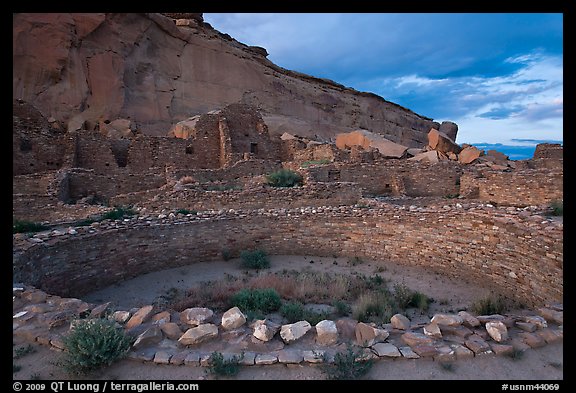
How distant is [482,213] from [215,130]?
1594 centimetres

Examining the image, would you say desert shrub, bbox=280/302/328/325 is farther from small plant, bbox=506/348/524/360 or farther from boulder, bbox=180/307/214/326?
small plant, bbox=506/348/524/360

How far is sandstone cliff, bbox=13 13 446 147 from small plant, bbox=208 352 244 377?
22.2m

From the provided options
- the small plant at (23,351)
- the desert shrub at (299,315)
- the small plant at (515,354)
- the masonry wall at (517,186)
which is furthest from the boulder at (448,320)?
the masonry wall at (517,186)

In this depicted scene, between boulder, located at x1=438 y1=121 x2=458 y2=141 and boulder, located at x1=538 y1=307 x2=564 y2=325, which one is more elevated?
boulder, located at x1=438 y1=121 x2=458 y2=141

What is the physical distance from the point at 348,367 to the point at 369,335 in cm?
64

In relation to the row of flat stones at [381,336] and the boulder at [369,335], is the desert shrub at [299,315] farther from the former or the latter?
the boulder at [369,335]

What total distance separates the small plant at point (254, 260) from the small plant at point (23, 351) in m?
4.96

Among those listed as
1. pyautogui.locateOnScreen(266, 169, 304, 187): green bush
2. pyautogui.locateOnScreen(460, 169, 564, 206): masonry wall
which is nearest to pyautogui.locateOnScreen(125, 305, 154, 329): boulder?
pyautogui.locateOnScreen(266, 169, 304, 187): green bush

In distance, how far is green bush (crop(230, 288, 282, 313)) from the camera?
16.9 ft

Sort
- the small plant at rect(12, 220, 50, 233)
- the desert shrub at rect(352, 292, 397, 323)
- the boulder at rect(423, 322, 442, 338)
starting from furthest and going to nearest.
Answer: the small plant at rect(12, 220, 50, 233)
the desert shrub at rect(352, 292, 397, 323)
the boulder at rect(423, 322, 442, 338)

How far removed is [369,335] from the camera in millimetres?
3611

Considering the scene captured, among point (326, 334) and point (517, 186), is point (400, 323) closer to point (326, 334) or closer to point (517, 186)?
point (326, 334)

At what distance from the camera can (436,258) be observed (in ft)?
25.0
